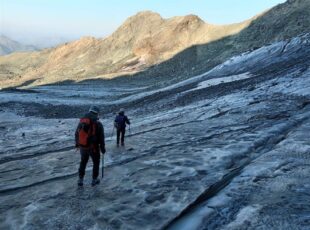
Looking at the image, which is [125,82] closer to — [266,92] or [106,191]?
[266,92]

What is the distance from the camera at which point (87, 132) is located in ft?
34.7

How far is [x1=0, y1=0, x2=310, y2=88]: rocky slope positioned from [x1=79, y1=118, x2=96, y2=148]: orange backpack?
169 ft

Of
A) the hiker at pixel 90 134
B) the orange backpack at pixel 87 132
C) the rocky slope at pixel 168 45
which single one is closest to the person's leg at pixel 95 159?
the hiker at pixel 90 134

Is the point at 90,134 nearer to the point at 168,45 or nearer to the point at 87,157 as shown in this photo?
the point at 87,157

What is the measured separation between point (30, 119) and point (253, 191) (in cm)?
2707

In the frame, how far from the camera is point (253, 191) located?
10.2 m

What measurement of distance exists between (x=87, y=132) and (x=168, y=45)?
90758 mm

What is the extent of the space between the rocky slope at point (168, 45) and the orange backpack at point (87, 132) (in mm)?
51579

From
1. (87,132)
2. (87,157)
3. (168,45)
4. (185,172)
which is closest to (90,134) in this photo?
(87,132)

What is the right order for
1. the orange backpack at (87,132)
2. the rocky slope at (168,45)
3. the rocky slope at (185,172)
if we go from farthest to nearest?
the rocky slope at (168,45)
the orange backpack at (87,132)
the rocky slope at (185,172)

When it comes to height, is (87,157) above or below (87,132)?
below

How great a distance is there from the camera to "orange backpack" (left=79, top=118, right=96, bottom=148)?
10.6 metres

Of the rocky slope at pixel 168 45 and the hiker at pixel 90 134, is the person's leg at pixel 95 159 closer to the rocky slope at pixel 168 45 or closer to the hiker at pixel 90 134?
the hiker at pixel 90 134

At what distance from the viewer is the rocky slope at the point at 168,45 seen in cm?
6962
